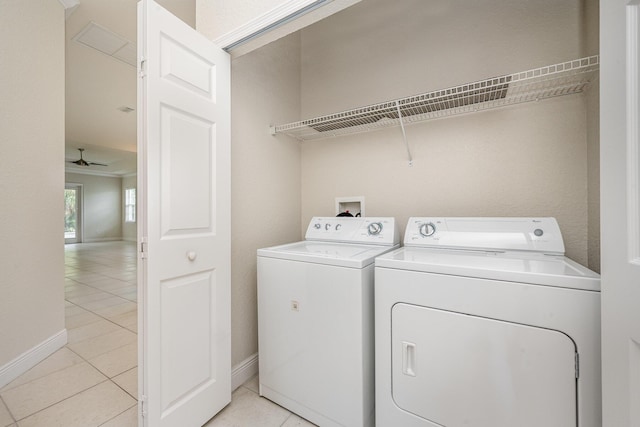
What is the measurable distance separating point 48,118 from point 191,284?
190 centimetres

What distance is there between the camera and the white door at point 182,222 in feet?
3.50

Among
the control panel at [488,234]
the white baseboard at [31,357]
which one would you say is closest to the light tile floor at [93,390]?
the white baseboard at [31,357]

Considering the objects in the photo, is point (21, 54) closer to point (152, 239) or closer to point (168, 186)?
point (168, 186)

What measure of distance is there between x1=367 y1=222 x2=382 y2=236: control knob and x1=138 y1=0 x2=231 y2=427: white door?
0.86 m

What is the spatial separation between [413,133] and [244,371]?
192 centimetres

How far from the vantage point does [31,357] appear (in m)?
1.79

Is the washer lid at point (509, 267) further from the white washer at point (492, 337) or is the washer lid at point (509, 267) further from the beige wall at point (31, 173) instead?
the beige wall at point (31, 173)

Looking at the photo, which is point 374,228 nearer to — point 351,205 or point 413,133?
point 351,205

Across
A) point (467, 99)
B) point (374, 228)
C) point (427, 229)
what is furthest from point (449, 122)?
point (374, 228)

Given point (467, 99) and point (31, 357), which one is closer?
A: point (467, 99)

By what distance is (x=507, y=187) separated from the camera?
150cm

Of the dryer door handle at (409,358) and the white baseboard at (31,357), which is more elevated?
the dryer door handle at (409,358)

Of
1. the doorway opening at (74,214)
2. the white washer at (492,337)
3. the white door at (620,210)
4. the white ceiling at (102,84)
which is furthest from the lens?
the doorway opening at (74,214)

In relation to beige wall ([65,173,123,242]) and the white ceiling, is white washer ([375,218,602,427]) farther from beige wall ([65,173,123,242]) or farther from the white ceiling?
beige wall ([65,173,123,242])
